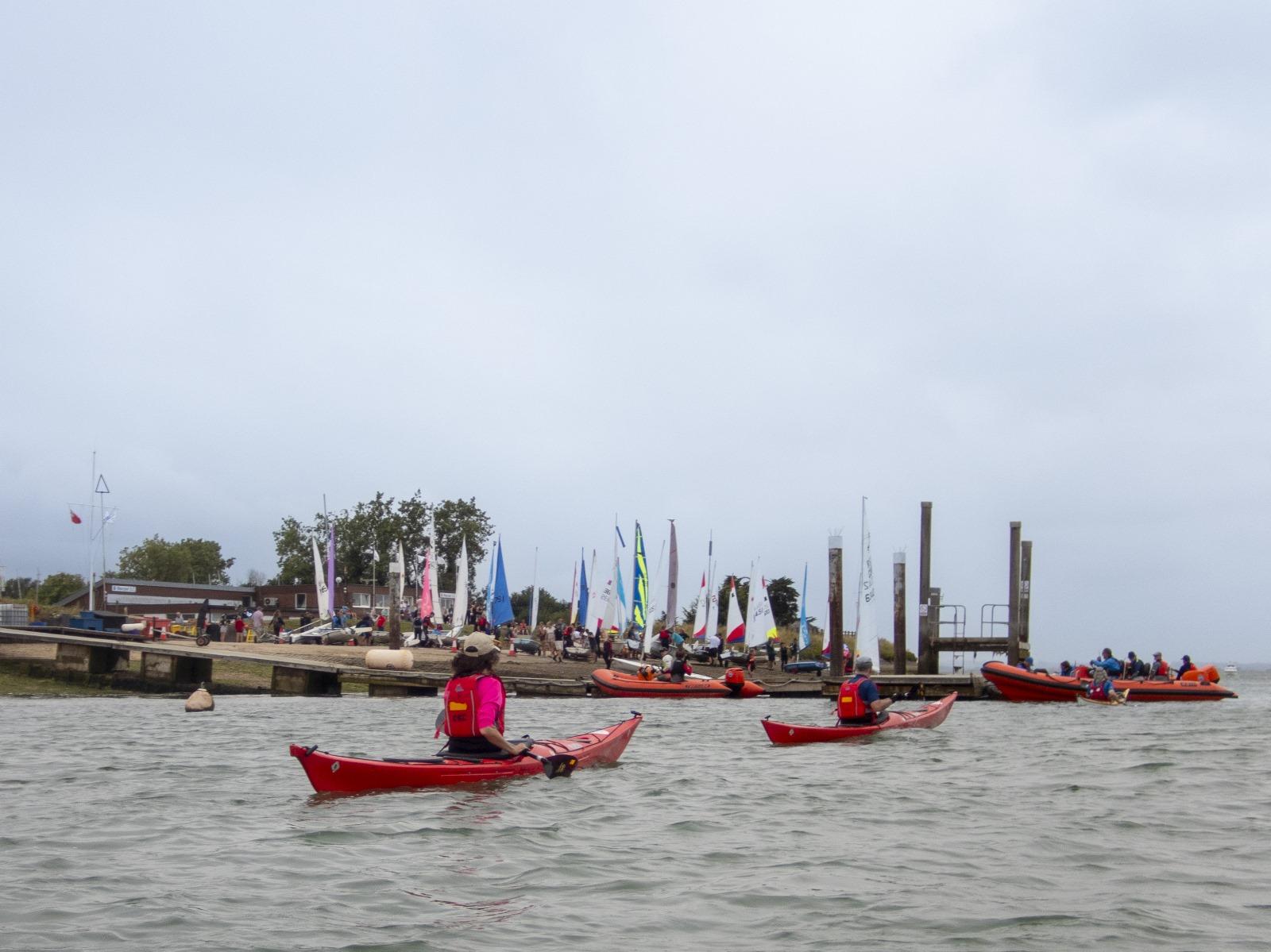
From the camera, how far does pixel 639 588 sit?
4897cm

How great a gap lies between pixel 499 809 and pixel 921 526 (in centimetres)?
Result: 2736

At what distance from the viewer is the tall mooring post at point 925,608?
3581cm

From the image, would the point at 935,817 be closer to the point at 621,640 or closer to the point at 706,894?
the point at 706,894

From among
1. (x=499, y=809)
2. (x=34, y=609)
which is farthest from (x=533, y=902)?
(x=34, y=609)

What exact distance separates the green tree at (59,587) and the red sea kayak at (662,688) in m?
72.2

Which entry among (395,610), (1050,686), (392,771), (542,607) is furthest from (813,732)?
(542,607)

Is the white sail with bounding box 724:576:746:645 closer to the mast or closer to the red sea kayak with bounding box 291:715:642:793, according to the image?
the mast

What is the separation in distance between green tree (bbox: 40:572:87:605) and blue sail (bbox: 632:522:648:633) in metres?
58.9

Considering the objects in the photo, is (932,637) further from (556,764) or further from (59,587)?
(59,587)

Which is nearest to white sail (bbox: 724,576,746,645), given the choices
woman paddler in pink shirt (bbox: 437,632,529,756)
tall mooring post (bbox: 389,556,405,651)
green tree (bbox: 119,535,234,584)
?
tall mooring post (bbox: 389,556,405,651)

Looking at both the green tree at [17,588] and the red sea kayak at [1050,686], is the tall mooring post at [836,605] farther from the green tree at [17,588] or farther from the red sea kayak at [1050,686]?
the green tree at [17,588]

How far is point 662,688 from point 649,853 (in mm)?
22154

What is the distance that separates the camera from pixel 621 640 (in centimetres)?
5200

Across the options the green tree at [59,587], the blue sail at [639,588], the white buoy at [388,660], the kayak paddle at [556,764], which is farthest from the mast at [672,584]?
the green tree at [59,587]
